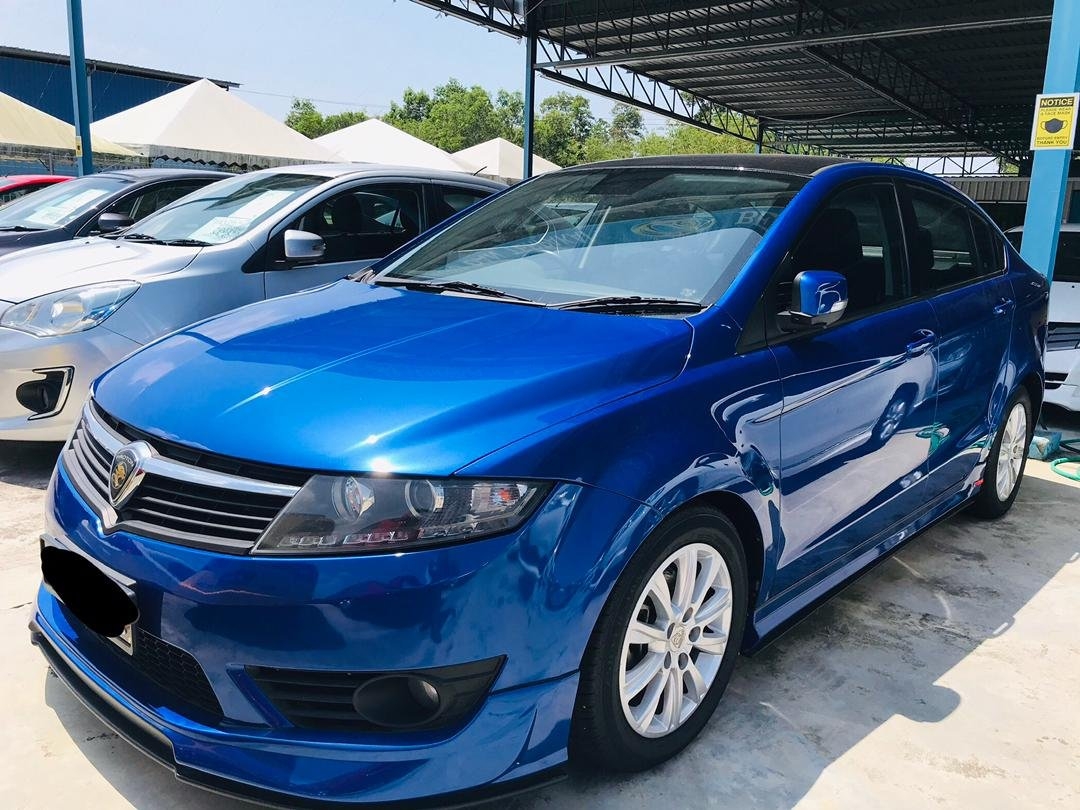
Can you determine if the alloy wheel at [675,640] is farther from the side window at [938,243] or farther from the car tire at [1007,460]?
the car tire at [1007,460]

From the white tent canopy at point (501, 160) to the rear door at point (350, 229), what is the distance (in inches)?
526

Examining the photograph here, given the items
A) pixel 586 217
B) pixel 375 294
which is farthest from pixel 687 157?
pixel 375 294

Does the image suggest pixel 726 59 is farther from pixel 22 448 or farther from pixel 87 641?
pixel 87 641

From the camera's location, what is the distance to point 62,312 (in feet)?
13.2

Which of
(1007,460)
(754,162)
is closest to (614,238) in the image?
(754,162)

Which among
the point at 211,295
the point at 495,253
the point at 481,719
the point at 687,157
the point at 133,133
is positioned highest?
the point at 133,133

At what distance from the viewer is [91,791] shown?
205 cm

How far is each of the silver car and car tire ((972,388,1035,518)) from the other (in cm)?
321

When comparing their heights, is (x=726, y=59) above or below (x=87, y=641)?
above

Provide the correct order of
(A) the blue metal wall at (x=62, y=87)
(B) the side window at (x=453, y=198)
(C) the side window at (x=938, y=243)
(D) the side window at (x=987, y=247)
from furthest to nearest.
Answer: (A) the blue metal wall at (x=62, y=87) → (B) the side window at (x=453, y=198) → (D) the side window at (x=987, y=247) → (C) the side window at (x=938, y=243)

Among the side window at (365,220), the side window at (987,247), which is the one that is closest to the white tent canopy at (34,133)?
the side window at (365,220)

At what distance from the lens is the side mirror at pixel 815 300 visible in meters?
2.39

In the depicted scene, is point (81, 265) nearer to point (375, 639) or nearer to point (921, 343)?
point (375, 639)

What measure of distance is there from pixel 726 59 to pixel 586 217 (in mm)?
16973
